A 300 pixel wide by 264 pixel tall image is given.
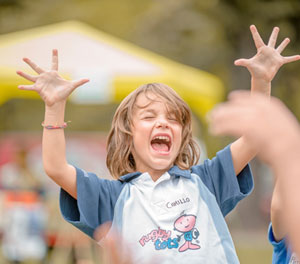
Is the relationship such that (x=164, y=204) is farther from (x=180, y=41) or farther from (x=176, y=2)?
(x=180, y=41)

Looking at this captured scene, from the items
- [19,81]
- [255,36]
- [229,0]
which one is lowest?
[255,36]

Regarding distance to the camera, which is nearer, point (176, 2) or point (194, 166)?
point (194, 166)

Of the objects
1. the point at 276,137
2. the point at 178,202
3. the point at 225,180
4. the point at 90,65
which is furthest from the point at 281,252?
the point at 90,65

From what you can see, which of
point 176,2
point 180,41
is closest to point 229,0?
point 176,2

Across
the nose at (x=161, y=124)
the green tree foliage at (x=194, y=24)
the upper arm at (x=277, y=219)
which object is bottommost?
the upper arm at (x=277, y=219)

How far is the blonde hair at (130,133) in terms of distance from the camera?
3000 millimetres

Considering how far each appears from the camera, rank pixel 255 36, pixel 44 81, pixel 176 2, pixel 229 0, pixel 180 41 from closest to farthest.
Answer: pixel 44 81, pixel 255 36, pixel 229 0, pixel 176 2, pixel 180 41

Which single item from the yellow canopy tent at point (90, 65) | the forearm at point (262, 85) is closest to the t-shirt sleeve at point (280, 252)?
the forearm at point (262, 85)

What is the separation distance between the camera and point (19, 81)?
854 cm

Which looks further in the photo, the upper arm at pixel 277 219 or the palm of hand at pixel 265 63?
the upper arm at pixel 277 219

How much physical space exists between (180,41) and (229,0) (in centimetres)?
485

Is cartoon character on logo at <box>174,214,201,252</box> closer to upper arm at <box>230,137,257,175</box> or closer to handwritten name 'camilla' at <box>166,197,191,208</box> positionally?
handwritten name 'camilla' at <box>166,197,191,208</box>

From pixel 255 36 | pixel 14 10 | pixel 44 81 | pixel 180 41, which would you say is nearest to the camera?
pixel 44 81

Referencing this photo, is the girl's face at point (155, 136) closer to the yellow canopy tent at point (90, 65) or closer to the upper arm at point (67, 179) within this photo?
the upper arm at point (67, 179)
